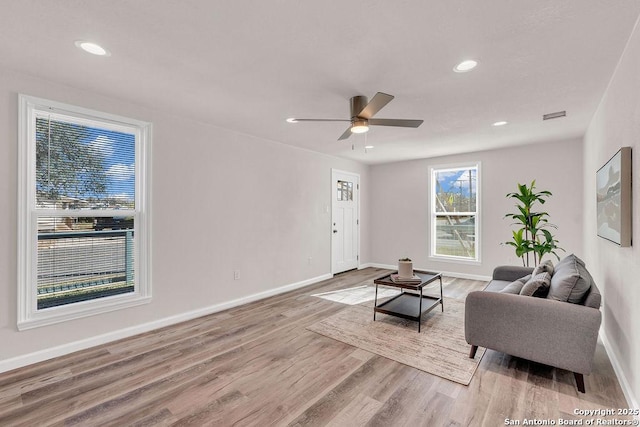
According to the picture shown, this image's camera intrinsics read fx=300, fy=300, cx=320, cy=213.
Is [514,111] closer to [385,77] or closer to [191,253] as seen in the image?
[385,77]

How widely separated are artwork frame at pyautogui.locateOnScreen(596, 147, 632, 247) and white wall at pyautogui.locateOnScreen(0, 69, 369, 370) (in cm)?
383

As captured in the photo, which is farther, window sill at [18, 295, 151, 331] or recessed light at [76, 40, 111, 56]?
window sill at [18, 295, 151, 331]

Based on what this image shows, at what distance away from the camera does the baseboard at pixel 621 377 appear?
6.36ft

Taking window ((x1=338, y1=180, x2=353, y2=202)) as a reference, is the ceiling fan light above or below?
above

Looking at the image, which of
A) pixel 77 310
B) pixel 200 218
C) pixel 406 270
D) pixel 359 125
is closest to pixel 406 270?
pixel 406 270

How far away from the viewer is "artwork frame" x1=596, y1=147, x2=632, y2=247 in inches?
78.7

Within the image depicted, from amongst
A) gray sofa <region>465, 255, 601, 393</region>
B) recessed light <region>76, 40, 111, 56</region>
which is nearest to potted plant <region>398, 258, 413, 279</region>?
gray sofa <region>465, 255, 601, 393</region>

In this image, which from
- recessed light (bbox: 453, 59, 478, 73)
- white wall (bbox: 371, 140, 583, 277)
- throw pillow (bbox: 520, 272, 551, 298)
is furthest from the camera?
white wall (bbox: 371, 140, 583, 277)

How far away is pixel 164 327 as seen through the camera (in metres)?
3.39

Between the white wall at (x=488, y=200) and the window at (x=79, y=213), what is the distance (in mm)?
4854

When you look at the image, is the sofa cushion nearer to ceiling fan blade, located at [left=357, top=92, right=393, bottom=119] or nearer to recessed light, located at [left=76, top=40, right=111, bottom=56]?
ceiling fan blade, located at [left=357, top=92, right=393, bottom=119]

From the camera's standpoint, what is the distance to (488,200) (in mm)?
5414

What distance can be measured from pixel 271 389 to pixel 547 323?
2.12m

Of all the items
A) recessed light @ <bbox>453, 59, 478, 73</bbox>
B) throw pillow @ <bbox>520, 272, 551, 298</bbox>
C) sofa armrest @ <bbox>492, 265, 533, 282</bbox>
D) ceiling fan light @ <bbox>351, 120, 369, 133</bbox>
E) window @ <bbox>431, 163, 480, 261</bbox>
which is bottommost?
sofa armrest @ <bbox>492, 265, 533, 282</bbox>
